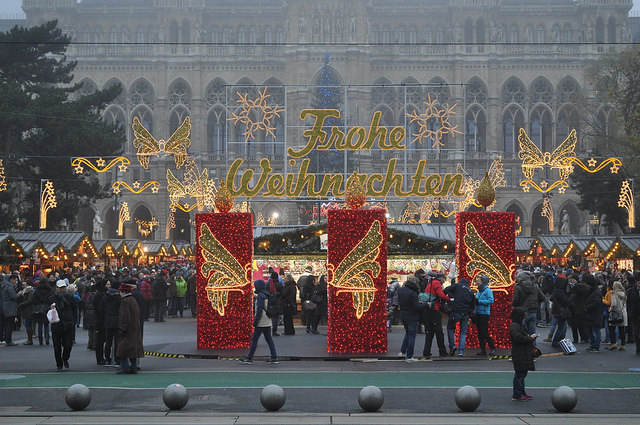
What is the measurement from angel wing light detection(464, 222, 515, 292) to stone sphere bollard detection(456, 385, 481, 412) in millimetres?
7013

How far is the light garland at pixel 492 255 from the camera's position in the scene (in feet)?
58.0

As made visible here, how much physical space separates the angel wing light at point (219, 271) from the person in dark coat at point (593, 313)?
708 cm

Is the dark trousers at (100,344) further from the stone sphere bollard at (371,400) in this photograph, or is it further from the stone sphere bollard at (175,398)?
the stone sphere bollard at (371,400)

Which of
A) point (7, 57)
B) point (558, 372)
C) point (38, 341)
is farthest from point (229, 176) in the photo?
point (7, 57)

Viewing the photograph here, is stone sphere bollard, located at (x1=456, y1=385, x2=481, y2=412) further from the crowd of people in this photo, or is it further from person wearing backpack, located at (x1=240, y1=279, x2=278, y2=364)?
the crowd of people

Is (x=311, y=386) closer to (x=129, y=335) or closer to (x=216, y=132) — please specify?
(x=129, y=335)

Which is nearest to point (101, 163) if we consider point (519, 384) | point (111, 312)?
point (111, 312)

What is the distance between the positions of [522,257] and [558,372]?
35.3m

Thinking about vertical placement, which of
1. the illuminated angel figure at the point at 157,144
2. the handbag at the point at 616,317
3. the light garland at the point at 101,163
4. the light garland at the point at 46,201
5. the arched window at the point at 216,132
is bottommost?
the handbag at the point at 616,317

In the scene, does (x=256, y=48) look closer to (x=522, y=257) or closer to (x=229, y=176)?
(x=522, y=257)

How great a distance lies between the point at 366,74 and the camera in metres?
69.9

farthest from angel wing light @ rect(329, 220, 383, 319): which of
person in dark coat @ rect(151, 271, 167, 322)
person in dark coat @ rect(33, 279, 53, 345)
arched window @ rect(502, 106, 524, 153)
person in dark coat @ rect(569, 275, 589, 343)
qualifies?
arched window @ rect(502, 106, 524, 153)

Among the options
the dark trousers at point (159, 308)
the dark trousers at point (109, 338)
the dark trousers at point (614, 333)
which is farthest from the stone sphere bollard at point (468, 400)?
the dark trousers at point (159, 308)

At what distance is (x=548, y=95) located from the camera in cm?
7150
